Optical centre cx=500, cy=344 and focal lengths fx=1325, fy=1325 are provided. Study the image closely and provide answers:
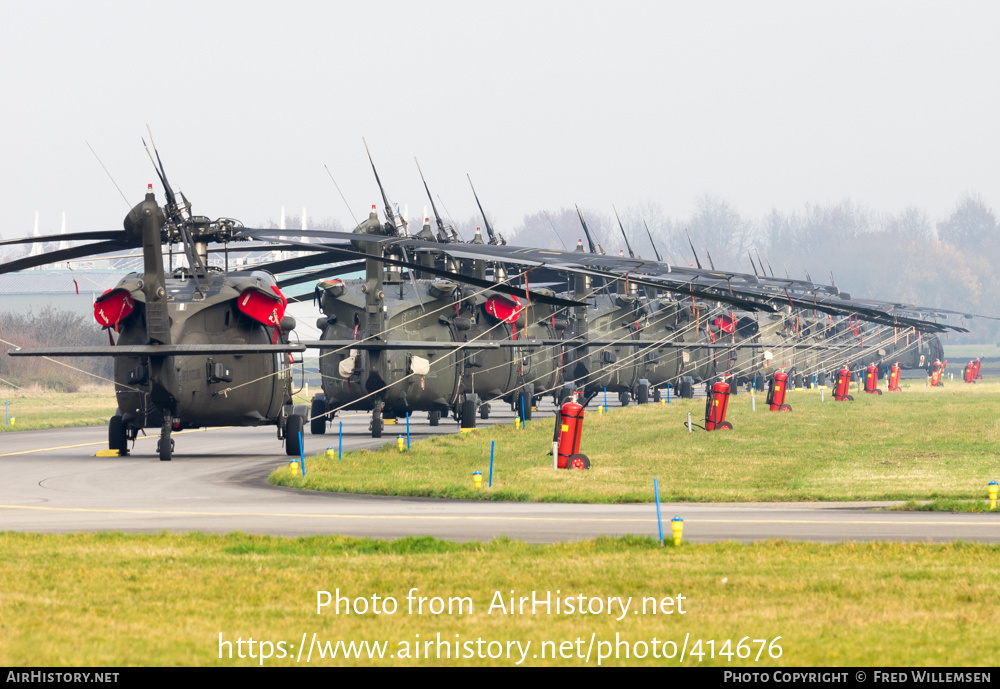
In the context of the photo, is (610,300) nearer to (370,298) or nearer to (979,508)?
(370,298)

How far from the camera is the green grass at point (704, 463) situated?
929 inches

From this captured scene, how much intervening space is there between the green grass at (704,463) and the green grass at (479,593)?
23.7 feet

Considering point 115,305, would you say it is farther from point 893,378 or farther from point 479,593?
point 893,378

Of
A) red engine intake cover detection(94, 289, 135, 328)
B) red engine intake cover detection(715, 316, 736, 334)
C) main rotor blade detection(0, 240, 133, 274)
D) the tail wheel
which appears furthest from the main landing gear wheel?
red engine intake cover detection(715, 316, 736, 334)

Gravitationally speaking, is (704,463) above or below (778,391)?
below

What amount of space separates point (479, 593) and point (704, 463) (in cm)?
1679

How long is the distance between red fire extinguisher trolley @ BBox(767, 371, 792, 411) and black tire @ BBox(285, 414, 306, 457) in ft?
80.2

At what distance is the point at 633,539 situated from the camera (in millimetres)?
16656

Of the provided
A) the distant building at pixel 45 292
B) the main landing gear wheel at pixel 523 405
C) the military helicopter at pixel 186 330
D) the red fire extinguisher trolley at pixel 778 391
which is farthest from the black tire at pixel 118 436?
the distant building at pixel 45 292

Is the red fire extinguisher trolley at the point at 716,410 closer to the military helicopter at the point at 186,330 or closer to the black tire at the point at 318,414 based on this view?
the black tire at the point at 318,414

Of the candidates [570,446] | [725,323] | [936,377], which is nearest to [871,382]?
[725,323]

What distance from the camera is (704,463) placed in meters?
28.9
